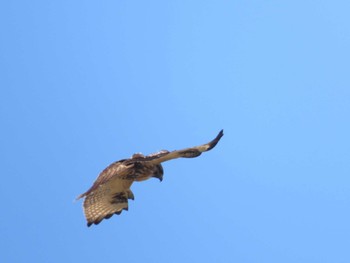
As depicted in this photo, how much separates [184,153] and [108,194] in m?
1.45

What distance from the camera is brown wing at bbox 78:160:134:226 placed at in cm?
2700

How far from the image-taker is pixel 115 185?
27.3 m

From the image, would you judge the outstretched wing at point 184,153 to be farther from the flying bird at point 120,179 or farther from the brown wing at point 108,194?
the brown wing at point 108,194

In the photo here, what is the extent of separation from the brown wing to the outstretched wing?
457 millimetres

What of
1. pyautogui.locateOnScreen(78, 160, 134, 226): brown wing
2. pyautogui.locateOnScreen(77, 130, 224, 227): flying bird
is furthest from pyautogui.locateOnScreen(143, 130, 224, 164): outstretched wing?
pyautogui.locateOnScreen(78, 160, 134, 226): brown wing

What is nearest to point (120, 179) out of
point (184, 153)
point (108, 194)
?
point (108, 194)

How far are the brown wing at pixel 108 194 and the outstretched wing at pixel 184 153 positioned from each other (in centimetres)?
46

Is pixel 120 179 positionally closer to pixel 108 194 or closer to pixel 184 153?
pixel 108 194

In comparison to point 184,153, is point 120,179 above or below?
above

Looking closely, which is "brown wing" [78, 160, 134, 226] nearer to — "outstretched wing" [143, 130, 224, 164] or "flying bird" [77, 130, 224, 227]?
"flying bird" [77, 130, 224, 227]

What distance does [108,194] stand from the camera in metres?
27.4

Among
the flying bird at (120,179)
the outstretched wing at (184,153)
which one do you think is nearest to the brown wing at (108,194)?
the flying bird at (120,179)

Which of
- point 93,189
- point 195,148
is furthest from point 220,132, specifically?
point 93,189

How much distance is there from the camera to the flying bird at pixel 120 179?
26.9 meters
